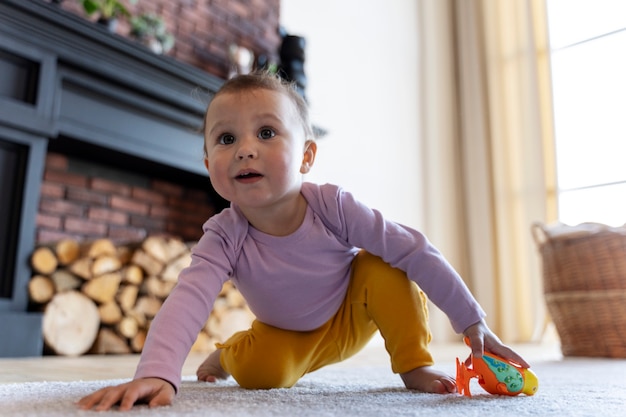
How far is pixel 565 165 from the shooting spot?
339 cm

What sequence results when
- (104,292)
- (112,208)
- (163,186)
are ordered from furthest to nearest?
(163,186), (112,208), (104,292)

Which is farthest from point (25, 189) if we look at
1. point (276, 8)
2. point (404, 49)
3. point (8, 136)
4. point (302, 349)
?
point (404, 49)

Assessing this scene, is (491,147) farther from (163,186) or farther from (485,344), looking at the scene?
(485,344)

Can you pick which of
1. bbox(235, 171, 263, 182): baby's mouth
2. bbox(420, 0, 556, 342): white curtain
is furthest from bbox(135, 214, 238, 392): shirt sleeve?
bbox(420, 0, 556, 342): white curtain

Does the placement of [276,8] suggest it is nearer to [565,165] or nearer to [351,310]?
[565,165]

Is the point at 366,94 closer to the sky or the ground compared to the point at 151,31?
closer to the sky

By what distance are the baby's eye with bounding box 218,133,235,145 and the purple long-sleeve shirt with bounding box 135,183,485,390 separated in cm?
12

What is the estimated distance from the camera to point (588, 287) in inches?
74.1

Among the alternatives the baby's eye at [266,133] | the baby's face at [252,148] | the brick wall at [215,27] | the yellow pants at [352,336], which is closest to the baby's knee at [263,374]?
the yellow pants at [352,336]

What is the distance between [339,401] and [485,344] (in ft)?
0.75

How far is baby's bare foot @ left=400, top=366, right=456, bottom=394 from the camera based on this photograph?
2.86 feet

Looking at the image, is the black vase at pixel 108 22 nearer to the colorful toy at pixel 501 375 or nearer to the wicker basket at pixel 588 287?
the wicker basket at pixel 588 287

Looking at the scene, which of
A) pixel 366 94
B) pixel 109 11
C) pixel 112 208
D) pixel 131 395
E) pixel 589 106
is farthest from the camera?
pixel 366 94

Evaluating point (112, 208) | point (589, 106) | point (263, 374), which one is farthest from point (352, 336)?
point (589, 106)
